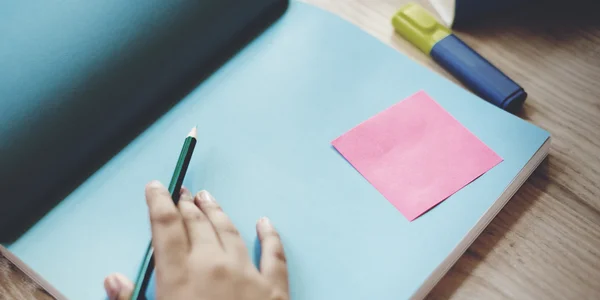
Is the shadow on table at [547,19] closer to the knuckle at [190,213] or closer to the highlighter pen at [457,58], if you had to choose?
the highlighter pen at [457,58]

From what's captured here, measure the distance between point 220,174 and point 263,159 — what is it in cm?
5

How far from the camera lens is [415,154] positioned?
20.9 inches

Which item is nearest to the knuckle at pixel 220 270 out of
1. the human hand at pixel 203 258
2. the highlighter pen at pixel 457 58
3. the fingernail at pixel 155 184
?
the human hand at pixel 203 258

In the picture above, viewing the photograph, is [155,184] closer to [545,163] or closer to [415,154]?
[415,154]

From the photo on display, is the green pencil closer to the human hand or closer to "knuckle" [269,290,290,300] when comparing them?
the human hand

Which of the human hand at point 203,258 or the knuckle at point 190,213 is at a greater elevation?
the knuckle at point 190,213

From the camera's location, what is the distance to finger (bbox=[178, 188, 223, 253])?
435 millimetres

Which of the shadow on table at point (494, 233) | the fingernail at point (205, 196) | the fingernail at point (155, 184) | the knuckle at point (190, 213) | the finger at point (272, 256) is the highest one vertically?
the fingernail at point (155, 184)

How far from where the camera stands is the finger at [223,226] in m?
0.45

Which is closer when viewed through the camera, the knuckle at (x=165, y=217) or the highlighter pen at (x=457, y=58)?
the knuckle at (x=165, y=217)

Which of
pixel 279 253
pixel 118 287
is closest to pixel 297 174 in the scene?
pixel 279 253

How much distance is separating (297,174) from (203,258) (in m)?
0.14

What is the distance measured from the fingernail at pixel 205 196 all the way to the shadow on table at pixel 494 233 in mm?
223

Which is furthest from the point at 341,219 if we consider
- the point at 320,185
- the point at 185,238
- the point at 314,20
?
the point at 314,20
